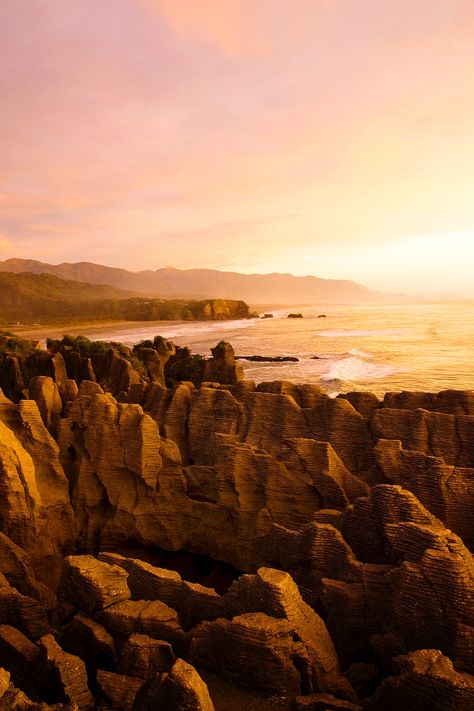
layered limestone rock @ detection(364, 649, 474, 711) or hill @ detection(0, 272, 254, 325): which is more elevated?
hill @ detection(0, 272, 254, 325)

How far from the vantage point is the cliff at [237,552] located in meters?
5.01

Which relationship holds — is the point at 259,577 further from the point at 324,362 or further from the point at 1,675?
the point at 324,362

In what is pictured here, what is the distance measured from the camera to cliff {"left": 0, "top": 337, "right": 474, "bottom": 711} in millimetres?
5012

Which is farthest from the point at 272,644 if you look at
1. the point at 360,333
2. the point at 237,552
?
the point at 360,333

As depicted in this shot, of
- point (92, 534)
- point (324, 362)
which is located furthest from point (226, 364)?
point (324, 362)

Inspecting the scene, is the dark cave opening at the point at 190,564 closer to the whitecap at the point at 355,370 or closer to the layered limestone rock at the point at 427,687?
the layered limestone rock at the point at 427,687

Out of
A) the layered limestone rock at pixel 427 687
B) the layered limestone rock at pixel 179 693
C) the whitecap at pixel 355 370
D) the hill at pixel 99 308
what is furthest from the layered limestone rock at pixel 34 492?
the hill at pixel 99 308

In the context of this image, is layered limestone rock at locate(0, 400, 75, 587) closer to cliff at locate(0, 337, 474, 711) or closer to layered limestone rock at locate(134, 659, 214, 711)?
cliff at locate(0, 337, 474, 711)

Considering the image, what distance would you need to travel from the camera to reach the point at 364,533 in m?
6.85

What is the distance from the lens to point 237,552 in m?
8.63

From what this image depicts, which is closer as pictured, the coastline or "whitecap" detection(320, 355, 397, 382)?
"whitecap" detection(320, 355, 397, 382)

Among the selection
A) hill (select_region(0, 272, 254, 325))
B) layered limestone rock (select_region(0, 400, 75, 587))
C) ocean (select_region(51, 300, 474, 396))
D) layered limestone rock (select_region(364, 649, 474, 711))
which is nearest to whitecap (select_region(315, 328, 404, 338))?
ocean (select_region(51, 300, 474, 396))

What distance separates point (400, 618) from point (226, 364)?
19.8 metres

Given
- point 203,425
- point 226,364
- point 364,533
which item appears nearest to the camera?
point 364,533
